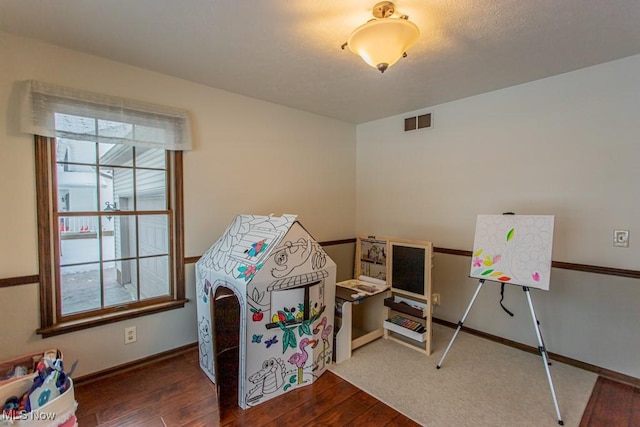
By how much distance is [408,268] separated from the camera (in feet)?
9.87

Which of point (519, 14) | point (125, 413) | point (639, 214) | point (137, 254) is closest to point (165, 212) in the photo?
point (137, 254)

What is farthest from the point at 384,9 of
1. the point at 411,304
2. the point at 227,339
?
the point at 227,339

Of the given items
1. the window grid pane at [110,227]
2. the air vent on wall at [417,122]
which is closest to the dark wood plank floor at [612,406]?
the air vent on wall at [417,122]

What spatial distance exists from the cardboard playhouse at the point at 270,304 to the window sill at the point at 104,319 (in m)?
0.36

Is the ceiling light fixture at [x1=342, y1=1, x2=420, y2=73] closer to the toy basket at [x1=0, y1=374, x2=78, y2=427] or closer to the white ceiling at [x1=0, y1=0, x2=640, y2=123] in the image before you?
the white ceiling at [x1=0, y1=0, x2=640, y2=123]

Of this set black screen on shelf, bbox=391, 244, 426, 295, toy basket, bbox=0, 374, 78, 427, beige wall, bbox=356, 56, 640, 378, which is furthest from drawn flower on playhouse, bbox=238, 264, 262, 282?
beige wall, bbox=356, 56, 640, 378

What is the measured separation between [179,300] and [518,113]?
3598 mm

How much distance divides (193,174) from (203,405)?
1876 millimetres

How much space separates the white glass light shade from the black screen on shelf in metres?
1.76

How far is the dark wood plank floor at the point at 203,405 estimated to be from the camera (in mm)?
1998

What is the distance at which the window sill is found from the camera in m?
2.22

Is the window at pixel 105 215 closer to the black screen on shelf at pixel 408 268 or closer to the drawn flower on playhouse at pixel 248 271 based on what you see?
the drawn flower on playhouse at pixel 248 271

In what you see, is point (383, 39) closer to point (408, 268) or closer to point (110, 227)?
point (408, 268)

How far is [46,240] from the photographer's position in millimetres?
2203
